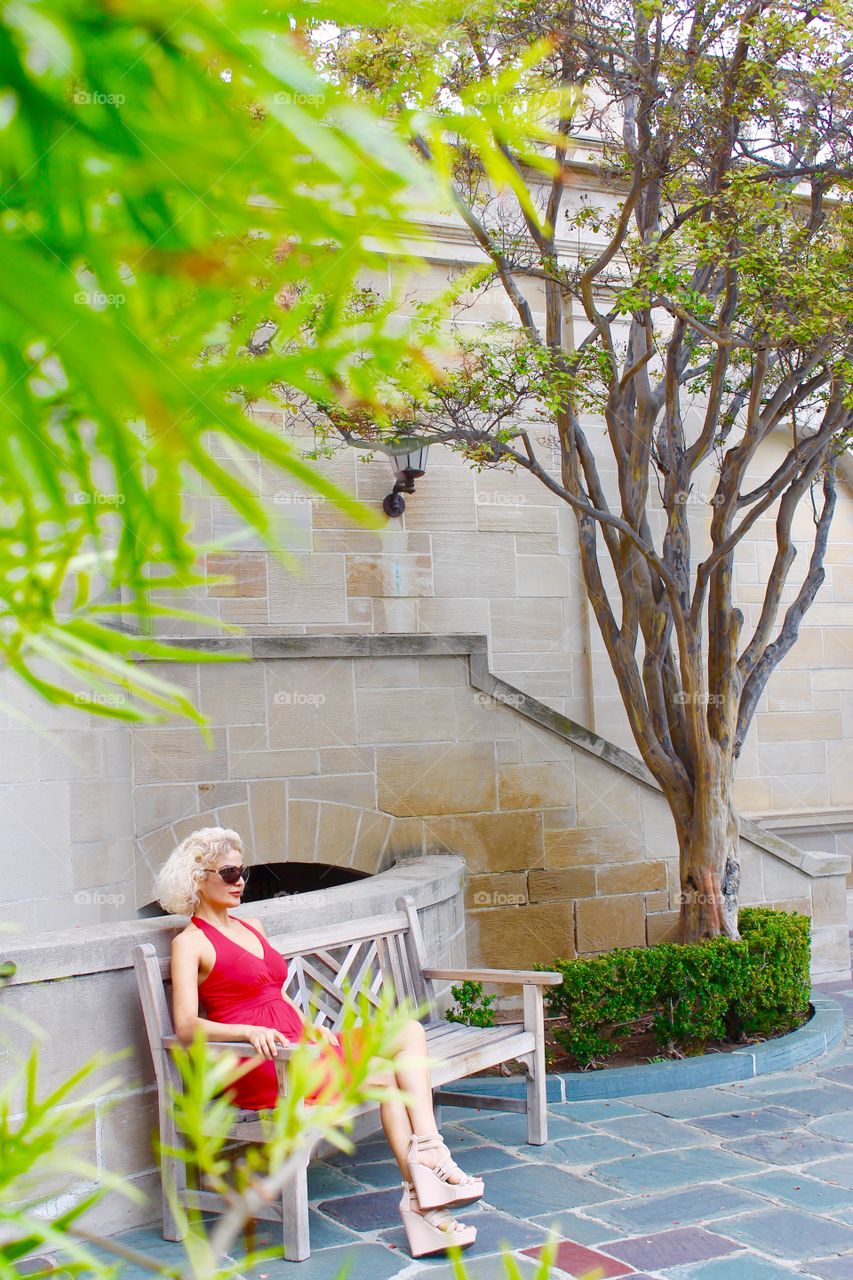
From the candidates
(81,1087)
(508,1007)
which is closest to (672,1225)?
(81,1087)

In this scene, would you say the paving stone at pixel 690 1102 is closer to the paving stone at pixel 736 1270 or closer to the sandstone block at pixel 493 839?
the paving stone at pixel 736 1270

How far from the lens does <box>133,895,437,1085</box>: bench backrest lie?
13.9 feet

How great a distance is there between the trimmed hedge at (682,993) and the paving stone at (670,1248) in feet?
7.03

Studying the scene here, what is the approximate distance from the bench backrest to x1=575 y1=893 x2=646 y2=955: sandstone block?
2481mm

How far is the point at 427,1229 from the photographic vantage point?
13.1ft

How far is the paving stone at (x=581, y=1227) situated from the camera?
13.3 feet

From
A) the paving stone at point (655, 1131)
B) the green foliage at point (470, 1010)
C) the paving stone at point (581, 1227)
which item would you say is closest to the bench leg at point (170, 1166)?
the paving stone at point (581, 1227)

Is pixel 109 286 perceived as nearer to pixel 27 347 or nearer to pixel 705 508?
pixel 27 347

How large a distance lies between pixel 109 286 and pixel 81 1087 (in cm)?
445

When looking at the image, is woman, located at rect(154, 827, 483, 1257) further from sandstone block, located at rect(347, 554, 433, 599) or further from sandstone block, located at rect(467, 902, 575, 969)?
sandstone block, located at rect(347, 554, 433, 599)

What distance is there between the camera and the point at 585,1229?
13.6ft

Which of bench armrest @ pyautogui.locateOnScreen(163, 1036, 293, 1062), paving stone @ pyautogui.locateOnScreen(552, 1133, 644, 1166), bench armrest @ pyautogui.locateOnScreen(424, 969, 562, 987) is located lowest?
paving stone @ pyautogui.locateOnScreen(552, 1133, 644, 1166)

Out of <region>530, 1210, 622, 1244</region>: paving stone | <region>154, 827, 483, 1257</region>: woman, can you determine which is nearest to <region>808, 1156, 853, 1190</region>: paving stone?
<region>530, 1210, 622, 1244</region>: paving stone

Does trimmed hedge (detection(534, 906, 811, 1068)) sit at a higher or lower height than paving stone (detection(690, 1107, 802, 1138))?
higher
